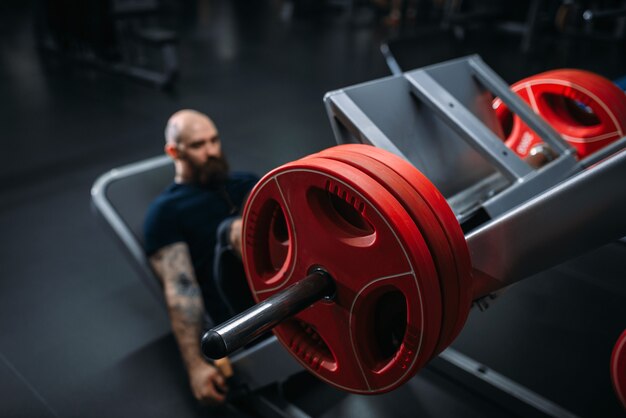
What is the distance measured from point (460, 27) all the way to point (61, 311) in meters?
4.80

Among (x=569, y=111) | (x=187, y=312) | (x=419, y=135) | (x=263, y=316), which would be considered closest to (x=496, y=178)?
(x=419, y=135)

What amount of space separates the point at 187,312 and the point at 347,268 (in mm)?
831

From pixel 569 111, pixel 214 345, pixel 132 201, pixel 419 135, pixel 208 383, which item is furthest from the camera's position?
pixel 132 201

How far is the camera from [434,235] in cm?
70

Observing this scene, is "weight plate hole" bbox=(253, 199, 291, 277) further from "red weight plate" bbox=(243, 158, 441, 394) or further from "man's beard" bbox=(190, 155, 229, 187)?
"man's beard" bbox=(190, 155, 229, 187)

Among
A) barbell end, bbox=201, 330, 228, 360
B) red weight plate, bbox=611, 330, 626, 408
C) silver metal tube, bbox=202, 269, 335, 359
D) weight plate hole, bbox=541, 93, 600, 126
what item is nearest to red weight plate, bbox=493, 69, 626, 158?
weight plate hole, bbox=541, 93, 600, 126

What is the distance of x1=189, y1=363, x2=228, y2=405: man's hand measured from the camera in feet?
4.75

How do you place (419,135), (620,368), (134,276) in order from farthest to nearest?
(134,276) < (419,135) < (620,368)

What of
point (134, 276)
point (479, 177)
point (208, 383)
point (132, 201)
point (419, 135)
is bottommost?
point (134, 276)

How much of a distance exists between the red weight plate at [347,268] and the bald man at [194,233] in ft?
1.82

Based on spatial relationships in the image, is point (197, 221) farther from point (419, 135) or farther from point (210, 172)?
point (419, 135)

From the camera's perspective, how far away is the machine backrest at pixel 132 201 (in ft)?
5.43

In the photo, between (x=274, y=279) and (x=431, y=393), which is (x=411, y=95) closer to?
(x=274, y=279)

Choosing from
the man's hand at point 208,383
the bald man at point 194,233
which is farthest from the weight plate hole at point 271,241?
the man's hand at point 208,383
